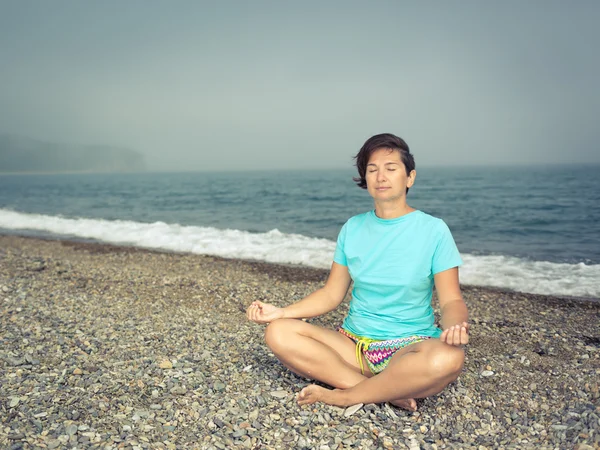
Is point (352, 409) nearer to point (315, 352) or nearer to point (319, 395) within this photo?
point (319, 395)

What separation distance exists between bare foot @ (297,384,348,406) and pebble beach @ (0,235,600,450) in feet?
0.26

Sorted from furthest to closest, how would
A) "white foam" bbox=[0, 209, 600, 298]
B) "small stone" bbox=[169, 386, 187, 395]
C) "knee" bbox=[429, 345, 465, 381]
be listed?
"white foam" bbox=[0, 209, 600, 298] → "small stone" bbox=[169, 386, 187, 395] → "knee" bbox=[429, 345, 465, 381]

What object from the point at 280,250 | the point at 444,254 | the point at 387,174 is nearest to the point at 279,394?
the point at 444,254

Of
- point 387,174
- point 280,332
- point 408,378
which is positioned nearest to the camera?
point 408,378

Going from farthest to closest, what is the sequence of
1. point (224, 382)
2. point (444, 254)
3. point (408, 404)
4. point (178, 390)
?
point (224, 382) → point (178, 390) → point (408, 404) → point (444, 254)

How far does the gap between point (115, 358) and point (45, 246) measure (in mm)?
10753

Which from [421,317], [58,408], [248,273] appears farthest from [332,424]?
[248,273]

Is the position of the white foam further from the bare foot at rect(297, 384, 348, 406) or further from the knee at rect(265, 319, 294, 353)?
the knee at rect(265, 319, 294, 353)

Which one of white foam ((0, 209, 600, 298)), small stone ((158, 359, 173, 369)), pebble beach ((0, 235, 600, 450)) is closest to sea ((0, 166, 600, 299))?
white foam ((0, 209, 600, 298))

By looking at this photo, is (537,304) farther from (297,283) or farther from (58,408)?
(58,408)

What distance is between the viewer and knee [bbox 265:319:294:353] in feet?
12.4

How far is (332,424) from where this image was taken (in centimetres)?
353

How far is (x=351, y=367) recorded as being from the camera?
385cm

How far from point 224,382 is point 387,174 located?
2410 mm
